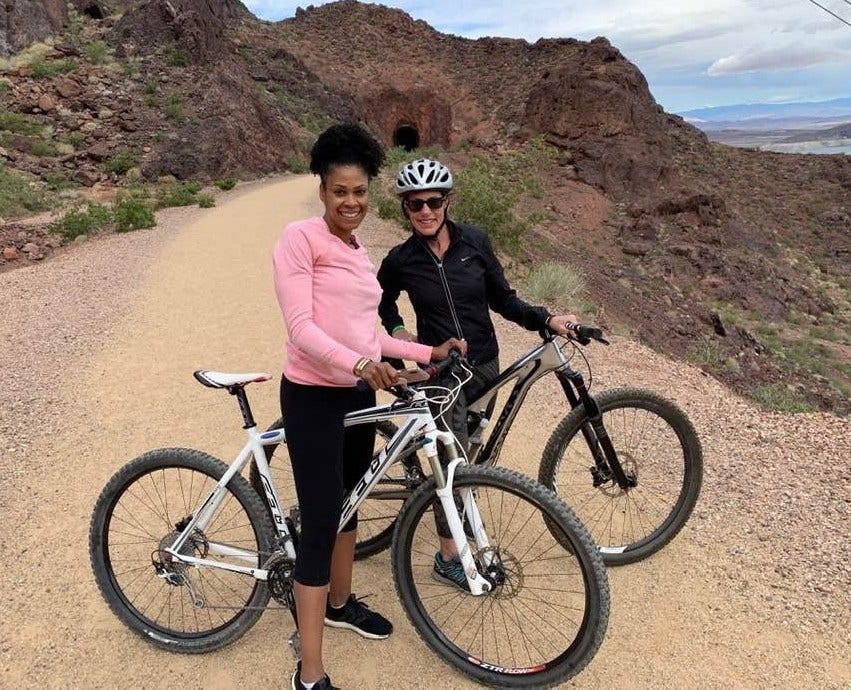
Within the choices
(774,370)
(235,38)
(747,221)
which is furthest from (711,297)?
(235,38)

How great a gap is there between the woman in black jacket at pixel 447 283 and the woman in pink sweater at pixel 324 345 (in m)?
0.66

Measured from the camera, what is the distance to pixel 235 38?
3991 cm

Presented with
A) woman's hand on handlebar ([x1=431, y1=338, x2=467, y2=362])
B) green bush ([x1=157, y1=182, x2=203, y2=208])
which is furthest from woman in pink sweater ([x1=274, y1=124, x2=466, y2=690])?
green bush ([x1=157, y1=182, x2=203, y2=208])

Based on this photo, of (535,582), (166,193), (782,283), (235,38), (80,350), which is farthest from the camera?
(235,38)

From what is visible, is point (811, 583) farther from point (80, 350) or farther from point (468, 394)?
point (80, 350)

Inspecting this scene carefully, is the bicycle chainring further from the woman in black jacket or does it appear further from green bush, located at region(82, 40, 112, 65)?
green bush, located at region(82, 40, 112, 65)

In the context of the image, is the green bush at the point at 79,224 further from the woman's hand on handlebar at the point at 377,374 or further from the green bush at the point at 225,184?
the woman's hand on handlebar at the point at 377,374

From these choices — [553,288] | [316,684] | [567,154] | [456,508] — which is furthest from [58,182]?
[567,154]

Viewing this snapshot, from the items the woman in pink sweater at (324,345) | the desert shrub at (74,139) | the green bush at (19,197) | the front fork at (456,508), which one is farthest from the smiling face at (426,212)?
the desert shrub at (74,139)

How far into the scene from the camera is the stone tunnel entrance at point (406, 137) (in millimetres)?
45156

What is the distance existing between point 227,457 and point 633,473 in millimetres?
2882

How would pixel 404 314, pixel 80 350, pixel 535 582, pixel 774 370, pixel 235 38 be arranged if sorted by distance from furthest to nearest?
pixel 235 38 → pixel 774 370 → pixel 404 314 → pixel 80 350 → pixel 535 582

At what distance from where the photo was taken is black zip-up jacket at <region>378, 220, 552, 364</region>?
2977mm

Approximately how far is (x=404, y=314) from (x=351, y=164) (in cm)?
557
